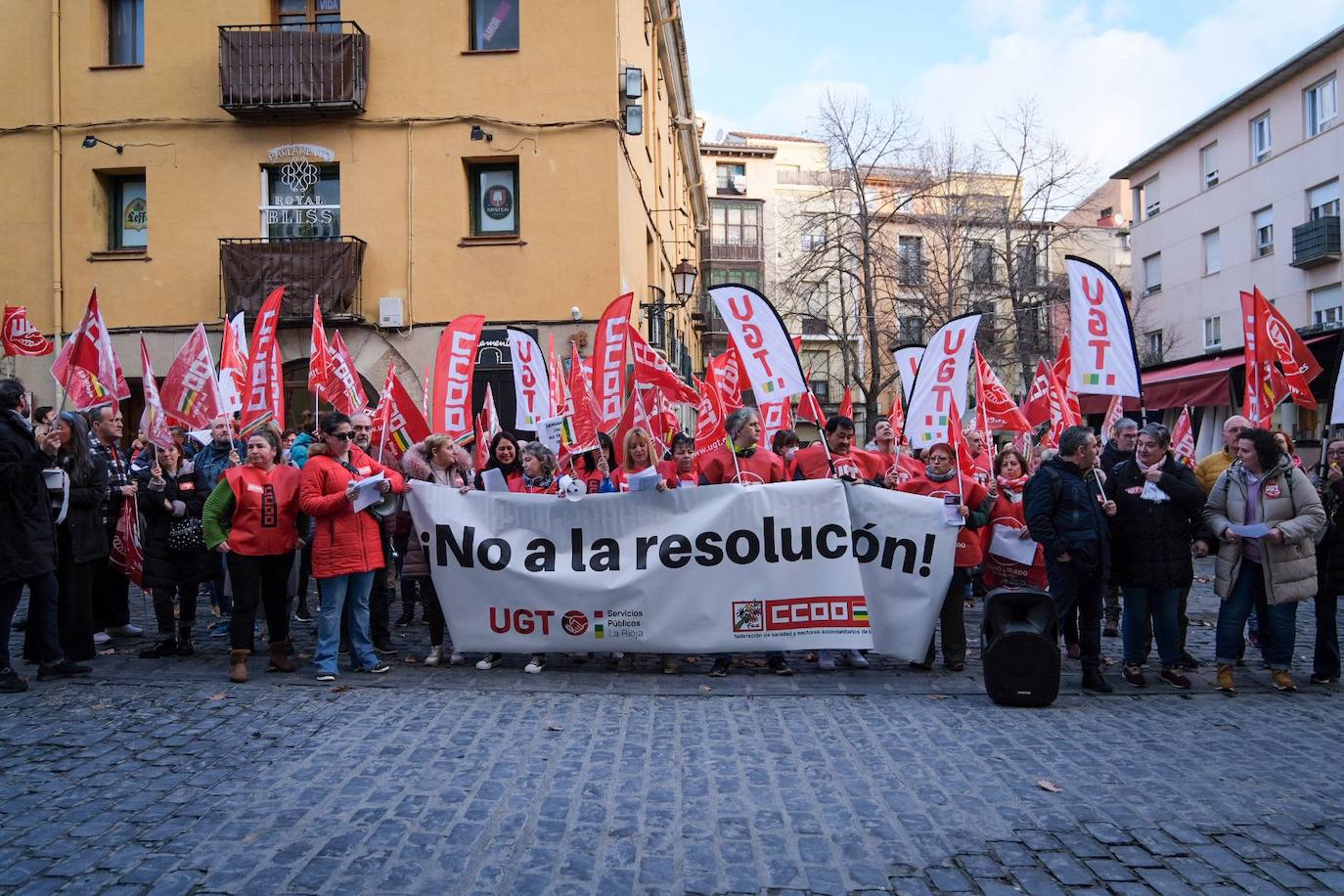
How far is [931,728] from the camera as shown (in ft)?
21.0

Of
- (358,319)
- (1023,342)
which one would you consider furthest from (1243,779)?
(1023,342)

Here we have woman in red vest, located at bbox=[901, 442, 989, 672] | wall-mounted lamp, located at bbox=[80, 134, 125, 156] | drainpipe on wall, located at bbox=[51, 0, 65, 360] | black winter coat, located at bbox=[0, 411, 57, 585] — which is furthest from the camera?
drainpipe on wall, located at bbox=[51, 0, 65, 360]

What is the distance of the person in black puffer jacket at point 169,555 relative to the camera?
8.55 metres

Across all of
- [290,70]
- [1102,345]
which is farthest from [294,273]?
[1102,345]

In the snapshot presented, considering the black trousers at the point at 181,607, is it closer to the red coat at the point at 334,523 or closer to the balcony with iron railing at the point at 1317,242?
the red coat at the point at 334,523

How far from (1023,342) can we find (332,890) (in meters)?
31.5

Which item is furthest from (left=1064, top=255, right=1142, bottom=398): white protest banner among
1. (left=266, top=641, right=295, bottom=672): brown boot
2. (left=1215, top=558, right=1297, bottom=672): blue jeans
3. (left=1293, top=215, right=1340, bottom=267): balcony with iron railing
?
(left=1293, top=215, right=1340, bottom=267): balcony with iron railing

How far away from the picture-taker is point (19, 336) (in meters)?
12.4

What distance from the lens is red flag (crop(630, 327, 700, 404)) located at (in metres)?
9.04

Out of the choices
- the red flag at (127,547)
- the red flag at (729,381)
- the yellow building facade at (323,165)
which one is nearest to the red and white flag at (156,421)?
the red flag at (127,547)

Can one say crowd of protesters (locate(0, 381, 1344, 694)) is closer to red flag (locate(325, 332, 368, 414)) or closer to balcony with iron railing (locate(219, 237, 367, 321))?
red flag (locate(325, 332, 368, 414))

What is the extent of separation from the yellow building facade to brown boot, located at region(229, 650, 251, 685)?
1128 cm

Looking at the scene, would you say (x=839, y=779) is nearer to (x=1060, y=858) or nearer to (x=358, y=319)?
(x=1060, y=858)

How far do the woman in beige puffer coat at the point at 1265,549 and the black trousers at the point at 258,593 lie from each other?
6.94 m
